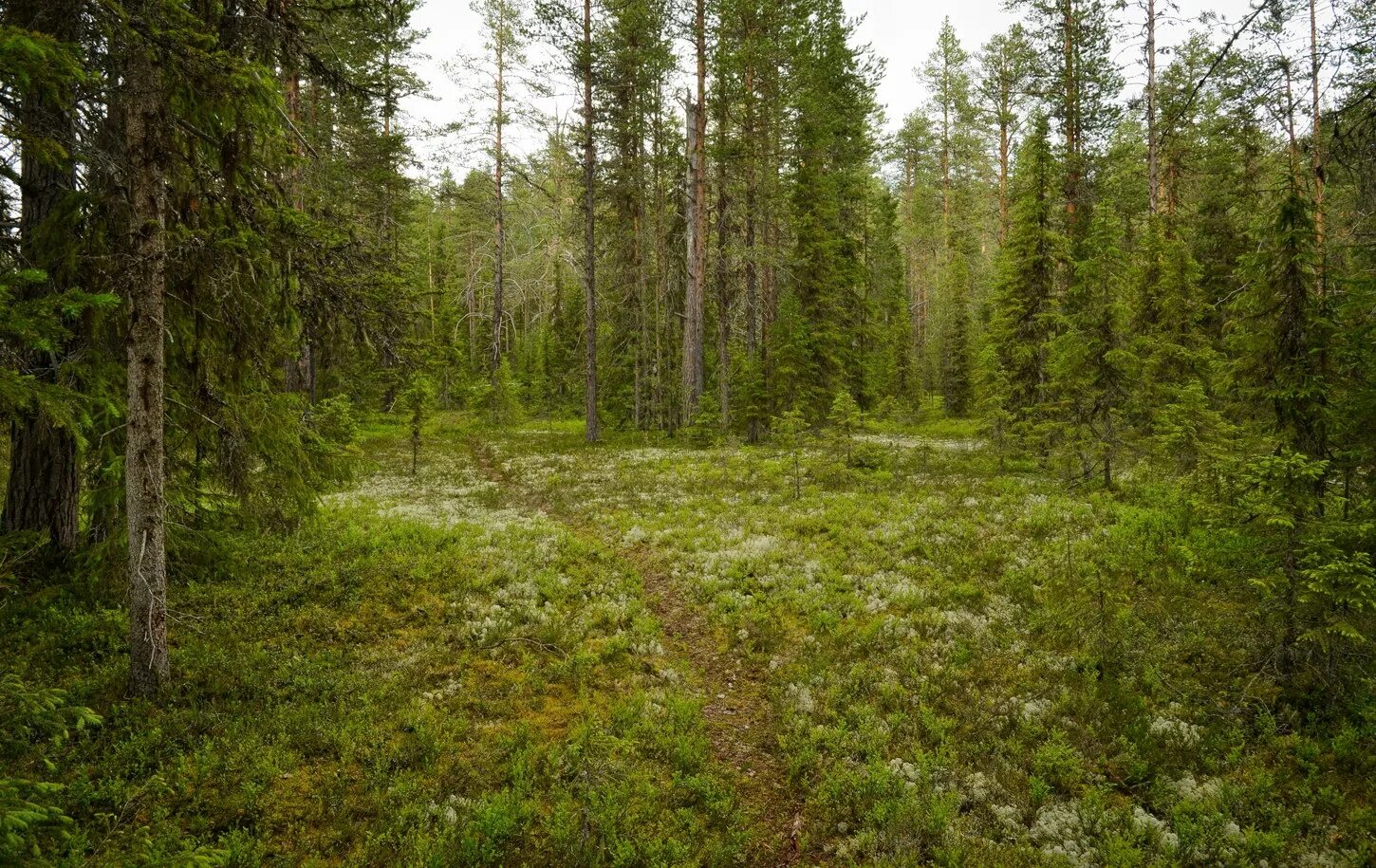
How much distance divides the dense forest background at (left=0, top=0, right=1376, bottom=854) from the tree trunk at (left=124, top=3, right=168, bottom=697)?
1.3 inches

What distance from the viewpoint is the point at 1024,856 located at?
542 cm

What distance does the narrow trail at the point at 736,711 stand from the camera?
6.03 metres

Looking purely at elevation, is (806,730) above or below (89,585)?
below

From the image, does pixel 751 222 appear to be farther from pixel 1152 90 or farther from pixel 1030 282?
pixel 1152 90

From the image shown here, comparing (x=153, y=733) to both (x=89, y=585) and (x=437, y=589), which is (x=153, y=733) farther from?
(x=437, y=589)

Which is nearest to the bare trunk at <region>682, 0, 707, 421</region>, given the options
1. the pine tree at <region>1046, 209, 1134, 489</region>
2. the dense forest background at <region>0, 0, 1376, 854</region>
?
the dense forest background at <region>0, 0, 1376, 854</region>

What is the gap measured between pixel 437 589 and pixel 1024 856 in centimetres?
895

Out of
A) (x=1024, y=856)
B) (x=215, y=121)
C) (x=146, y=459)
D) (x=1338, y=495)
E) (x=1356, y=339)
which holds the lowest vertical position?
(x=1024, y=856)

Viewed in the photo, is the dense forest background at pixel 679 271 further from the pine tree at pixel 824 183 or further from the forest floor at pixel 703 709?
Answer: the forest floor at pixel 703 709

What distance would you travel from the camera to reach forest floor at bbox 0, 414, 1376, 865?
552 centimetres

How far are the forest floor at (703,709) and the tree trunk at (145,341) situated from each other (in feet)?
3.29

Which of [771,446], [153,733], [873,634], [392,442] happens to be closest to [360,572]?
[153,733]

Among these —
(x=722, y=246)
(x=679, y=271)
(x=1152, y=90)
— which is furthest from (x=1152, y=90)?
(x=679, y=271)

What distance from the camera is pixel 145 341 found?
6.18m
